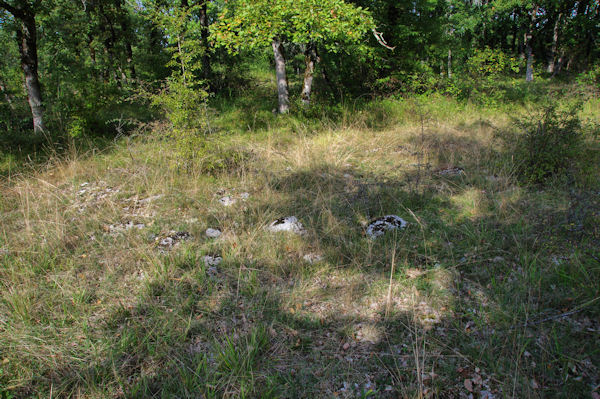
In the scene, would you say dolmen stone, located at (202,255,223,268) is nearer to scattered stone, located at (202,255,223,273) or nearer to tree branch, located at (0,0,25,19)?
scattered stone, located at (202,255,223,273)

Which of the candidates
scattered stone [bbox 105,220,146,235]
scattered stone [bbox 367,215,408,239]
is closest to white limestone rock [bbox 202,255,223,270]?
scattered stone [bbox 105,220,146,235]

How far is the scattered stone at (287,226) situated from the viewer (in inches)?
133

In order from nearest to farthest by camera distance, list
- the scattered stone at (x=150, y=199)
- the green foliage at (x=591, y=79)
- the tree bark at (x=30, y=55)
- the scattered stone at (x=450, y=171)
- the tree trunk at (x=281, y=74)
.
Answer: the scattered stone at (x=150, y=199), the scattered stone at (x=450, y=171), the tree bark at (x=30, y=55), the green foliage at (x=591, y=79), the tree trunk at (x=281, y=74)

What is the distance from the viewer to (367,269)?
9.16 feet

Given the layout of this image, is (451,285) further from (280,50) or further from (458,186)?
(280,50)

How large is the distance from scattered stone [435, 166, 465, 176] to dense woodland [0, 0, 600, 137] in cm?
290

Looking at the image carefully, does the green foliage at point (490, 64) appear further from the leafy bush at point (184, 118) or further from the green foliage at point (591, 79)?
the leafy bush at point (184, 118)

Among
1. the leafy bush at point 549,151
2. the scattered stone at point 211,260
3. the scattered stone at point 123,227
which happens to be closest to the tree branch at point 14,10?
the scattered stone at point 123,227

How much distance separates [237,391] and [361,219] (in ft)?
7.65

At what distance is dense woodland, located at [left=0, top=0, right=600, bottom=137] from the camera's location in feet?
20.7

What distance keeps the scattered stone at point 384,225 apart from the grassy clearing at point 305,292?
11 cm

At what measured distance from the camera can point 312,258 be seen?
2.99 metres

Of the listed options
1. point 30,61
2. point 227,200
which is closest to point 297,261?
point 227,200

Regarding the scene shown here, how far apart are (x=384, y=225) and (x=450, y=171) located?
2.20 metres
